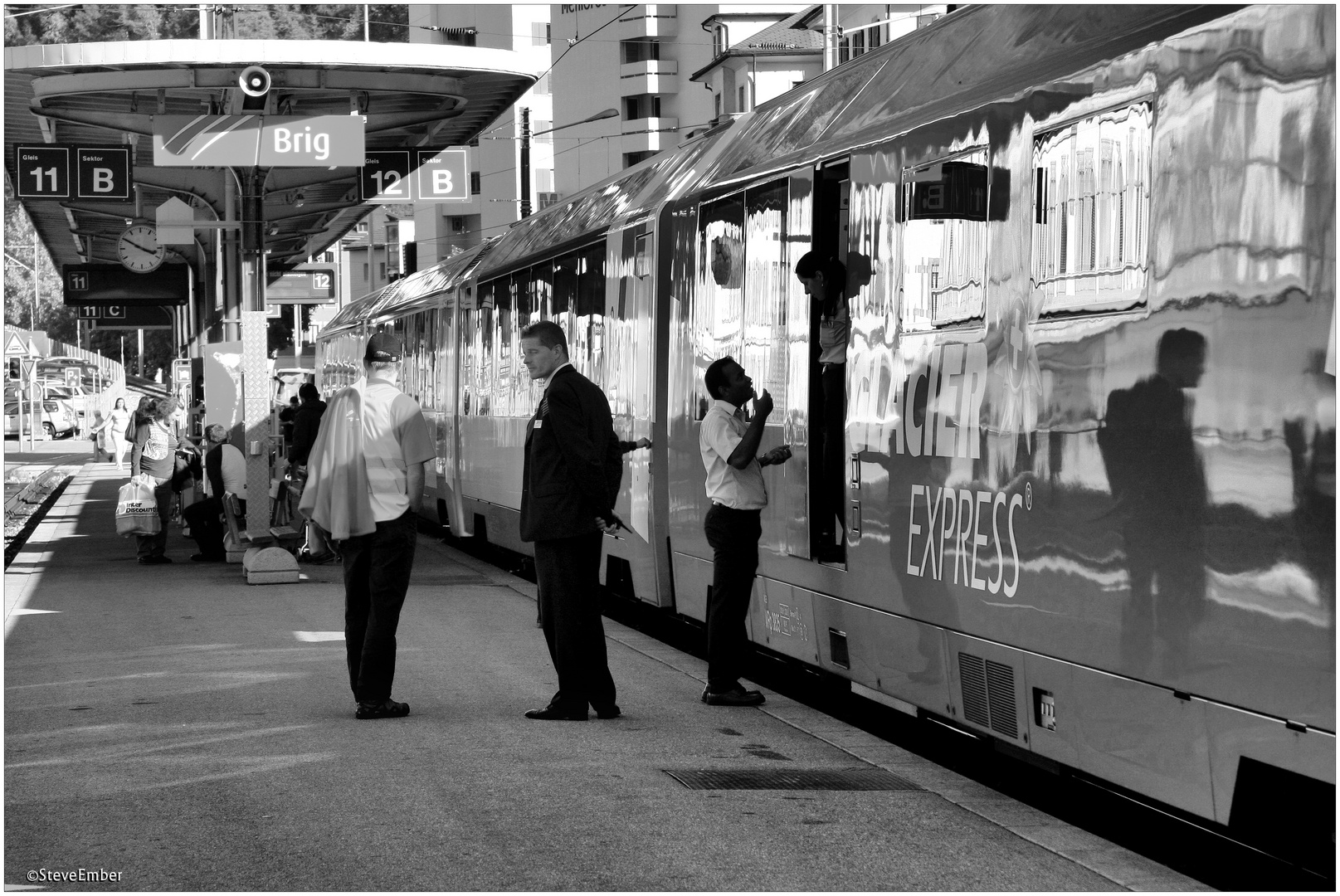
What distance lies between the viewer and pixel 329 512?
794cm

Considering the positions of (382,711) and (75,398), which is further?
(75,398)

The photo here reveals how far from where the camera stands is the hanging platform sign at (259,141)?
627 inches

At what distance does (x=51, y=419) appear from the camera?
2667 inches

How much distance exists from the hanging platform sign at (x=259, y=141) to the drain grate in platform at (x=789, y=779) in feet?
34.0

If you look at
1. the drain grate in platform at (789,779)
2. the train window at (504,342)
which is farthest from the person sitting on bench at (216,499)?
the drain grate in platform at (789,779)

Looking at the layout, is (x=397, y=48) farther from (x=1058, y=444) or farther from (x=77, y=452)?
(x=77, y=452)

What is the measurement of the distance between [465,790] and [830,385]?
9.15ft

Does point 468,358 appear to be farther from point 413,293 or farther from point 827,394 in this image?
point 827,394

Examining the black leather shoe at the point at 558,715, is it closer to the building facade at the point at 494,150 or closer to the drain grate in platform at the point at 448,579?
the drain grate in platform at the point at 448,579

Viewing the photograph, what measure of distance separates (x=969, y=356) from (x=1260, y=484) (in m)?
1.90

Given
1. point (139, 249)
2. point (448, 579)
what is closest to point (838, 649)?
point (448, 579)

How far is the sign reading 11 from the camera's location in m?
18.5

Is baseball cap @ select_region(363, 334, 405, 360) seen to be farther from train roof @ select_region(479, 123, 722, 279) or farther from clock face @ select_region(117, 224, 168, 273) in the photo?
clock face @ select_region(117, 224, 168, 273)

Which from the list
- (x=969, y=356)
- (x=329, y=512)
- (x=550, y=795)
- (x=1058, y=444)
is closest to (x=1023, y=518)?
(x=1058, y=444)
